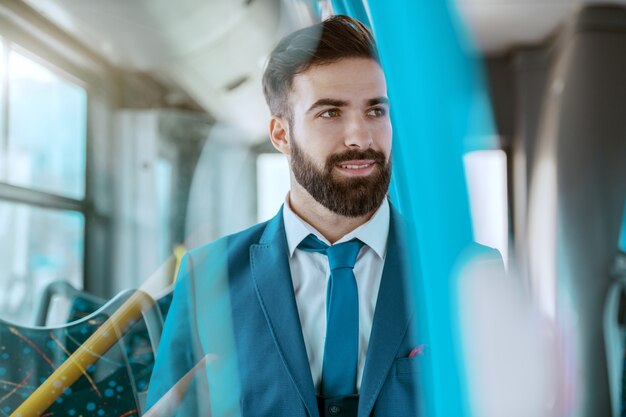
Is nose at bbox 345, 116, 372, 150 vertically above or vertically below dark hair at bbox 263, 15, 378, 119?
below

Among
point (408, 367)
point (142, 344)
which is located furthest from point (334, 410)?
point (142, 344)

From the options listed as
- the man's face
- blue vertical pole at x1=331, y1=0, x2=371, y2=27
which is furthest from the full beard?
blue vertical pole at x1=331, y1=0, x2=371, y2=27

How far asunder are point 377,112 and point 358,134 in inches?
0.9

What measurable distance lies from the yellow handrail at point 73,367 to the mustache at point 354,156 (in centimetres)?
23

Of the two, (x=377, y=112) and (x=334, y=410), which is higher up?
(x=377, y=112)

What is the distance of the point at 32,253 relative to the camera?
446mm

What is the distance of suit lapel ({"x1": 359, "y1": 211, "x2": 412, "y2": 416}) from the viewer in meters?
0.43

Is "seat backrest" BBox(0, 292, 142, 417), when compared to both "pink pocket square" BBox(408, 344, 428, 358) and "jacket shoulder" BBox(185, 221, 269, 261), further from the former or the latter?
"pink pocket square" BBox(408, 344, 428, 358)

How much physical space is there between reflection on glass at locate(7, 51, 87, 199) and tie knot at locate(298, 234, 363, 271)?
19cm

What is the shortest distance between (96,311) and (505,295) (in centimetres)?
33

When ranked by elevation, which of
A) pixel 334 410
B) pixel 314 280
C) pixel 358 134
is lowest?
pixel 334 410

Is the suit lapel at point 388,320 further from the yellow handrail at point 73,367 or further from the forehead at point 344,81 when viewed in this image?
the yellow handrail at point 73,367

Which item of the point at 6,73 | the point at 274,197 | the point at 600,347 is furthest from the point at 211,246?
the point at 600,347

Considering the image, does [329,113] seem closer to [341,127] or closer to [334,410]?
[341,127]
